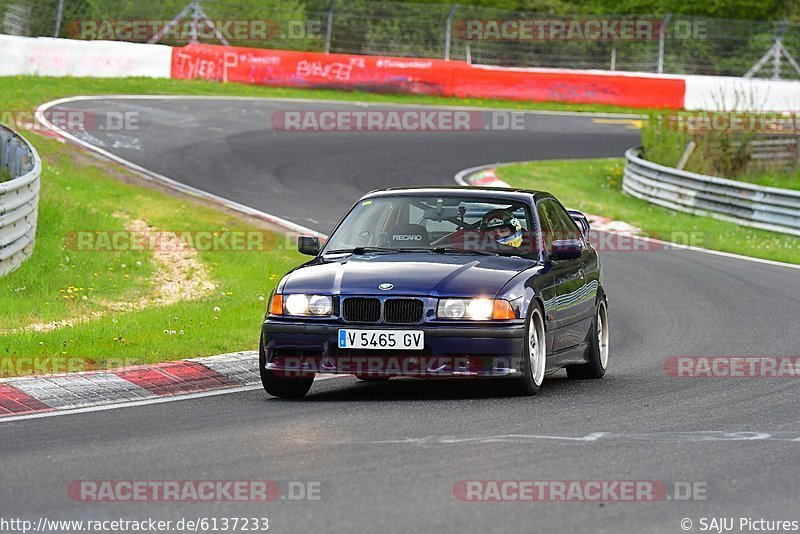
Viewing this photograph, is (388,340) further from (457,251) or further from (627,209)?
(627,209)

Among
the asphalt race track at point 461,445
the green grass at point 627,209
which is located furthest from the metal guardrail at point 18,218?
the green grass at point 627,209

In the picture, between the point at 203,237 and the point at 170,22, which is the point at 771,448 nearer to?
the point at 203,237

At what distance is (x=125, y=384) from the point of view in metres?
9.53

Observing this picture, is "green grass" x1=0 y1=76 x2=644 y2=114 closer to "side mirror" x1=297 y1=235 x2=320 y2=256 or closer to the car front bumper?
"side mirror" x1=297 y1=235 x2=320 y2=256

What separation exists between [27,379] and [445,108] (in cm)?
2722

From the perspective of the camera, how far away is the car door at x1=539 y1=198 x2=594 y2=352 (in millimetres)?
10047

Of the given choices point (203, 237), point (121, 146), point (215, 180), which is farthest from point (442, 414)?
point (121, 146)

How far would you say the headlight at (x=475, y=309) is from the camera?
29.1 feet

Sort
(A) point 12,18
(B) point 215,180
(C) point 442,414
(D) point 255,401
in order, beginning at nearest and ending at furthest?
(C) point 442,414 < (D) point 255,401 < (B) point 215,180 < (A) point 12,18

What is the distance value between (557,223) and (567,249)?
0.94 m

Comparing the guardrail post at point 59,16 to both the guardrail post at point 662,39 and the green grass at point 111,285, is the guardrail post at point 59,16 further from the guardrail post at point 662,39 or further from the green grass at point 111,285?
the guardrail post at point 662,39

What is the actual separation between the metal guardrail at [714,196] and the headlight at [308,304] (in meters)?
15.6

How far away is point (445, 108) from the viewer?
3591 centimetres

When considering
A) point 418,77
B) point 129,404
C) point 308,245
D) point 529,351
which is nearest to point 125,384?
point 129,404
